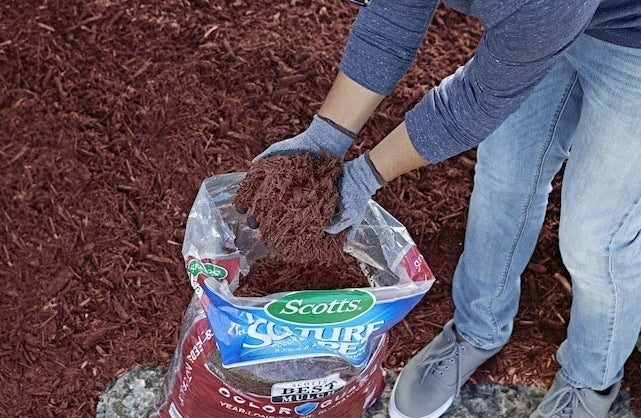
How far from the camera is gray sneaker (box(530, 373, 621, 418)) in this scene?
1.92 metres

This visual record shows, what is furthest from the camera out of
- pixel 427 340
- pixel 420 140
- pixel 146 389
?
pixel 427 340

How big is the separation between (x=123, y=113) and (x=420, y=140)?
4.64ft

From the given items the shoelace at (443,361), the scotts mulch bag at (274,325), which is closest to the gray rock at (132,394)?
the scotts mulch bag at (274,325)

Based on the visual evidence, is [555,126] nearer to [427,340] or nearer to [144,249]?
[427,340]

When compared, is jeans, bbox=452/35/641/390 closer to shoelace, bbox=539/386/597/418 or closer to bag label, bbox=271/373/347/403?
shoelace, bbox=539/386/597/418

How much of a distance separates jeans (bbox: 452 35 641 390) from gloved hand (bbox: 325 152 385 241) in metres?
0.35

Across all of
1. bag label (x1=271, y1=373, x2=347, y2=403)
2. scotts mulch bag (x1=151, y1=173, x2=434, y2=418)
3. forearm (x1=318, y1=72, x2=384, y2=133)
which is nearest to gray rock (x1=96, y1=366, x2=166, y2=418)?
scotts mulch bag (x1=151, y1=173, x2=434, y2=418)

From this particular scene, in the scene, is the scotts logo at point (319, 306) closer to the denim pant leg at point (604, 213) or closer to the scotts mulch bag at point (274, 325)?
the scotts mulch bag at point (274, 325)

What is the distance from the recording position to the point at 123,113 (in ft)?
8.45

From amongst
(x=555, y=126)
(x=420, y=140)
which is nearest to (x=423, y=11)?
(x=420, y=140)

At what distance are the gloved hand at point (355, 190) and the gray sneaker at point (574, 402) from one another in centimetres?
74

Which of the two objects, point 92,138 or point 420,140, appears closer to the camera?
point 420,140

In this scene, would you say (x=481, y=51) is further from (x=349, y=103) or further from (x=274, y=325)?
(x=274, y=325)

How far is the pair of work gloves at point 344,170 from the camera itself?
1.52 m
